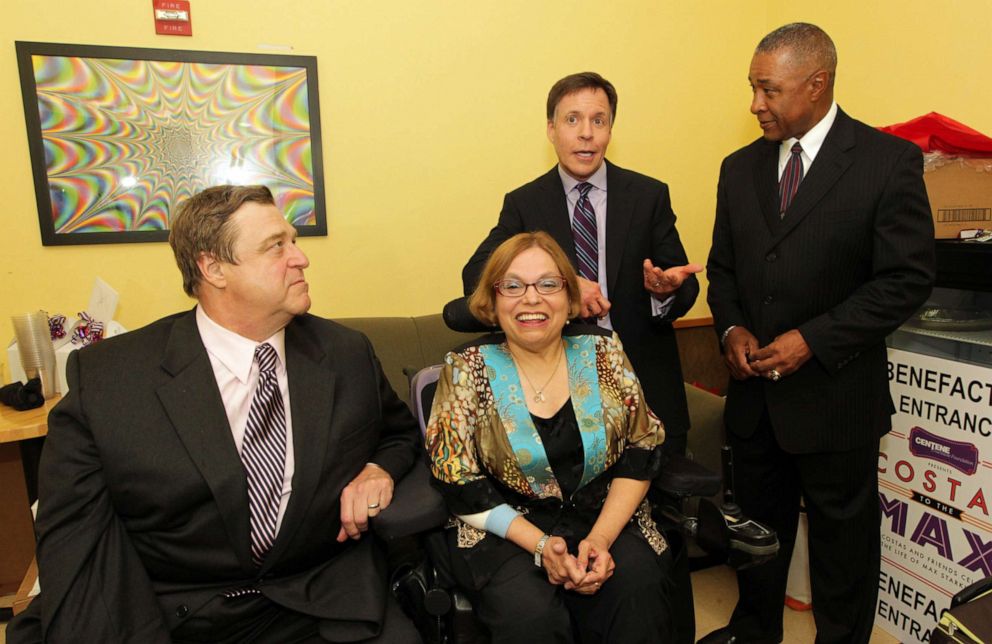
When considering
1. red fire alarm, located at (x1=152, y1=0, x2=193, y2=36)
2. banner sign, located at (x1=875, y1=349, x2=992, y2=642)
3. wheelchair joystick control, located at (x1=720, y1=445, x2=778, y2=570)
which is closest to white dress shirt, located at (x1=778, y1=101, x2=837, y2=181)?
banner sign, located at (x1=875, y1=349, x2=992, y2=642)

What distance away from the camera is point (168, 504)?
4.90ft

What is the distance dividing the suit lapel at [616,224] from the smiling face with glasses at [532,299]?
0.37m

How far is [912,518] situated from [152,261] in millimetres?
2921

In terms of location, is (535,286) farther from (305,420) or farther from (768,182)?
(768,182)

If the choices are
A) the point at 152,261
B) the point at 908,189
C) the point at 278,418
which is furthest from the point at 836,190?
the point at 152,261

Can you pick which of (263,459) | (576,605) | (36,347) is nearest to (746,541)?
(576,605)

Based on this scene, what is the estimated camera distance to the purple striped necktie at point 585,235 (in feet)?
7.17

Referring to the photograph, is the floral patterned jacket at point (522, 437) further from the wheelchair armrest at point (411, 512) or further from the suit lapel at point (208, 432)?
the suit lapel at point (208, 432)

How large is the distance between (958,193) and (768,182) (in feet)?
2.15

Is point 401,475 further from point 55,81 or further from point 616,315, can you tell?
point 55,81

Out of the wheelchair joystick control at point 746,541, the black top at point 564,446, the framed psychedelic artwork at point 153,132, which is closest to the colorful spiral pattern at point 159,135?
the framed psychedelic artwork at point 153,132

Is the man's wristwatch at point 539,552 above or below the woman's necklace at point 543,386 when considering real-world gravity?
below

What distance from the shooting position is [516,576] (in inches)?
65.7

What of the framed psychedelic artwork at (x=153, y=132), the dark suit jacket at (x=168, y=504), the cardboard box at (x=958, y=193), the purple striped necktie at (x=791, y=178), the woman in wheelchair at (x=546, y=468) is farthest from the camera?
the framed psychedelic artwork at (x=153, y=132)
